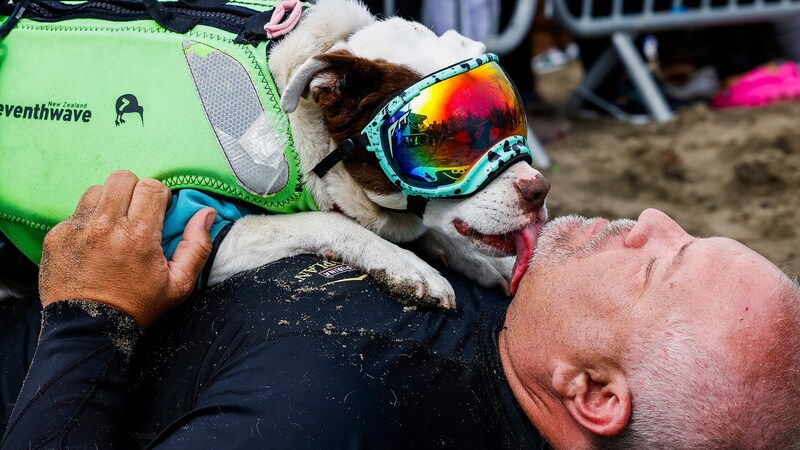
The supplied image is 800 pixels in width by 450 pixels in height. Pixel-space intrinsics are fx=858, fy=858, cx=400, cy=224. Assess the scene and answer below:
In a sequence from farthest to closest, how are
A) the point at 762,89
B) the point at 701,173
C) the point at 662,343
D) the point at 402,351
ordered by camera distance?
1. the point at 762,89
2. the point at 701,173
3. the point at 402,351
4. the point at 662,343

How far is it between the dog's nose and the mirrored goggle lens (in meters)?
0.13

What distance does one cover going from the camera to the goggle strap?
2.38 m

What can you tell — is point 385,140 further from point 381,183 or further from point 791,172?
point 791,172

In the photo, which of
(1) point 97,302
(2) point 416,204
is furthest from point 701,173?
(1) point 97,302

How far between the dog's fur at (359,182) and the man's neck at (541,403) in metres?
0.26

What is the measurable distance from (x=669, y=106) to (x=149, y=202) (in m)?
5.65

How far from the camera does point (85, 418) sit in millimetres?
1929

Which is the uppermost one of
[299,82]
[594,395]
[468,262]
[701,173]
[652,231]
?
[299,82]

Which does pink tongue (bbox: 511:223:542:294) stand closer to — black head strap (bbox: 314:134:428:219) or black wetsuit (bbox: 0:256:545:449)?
black wetsuit (bbox: 0:256:545:449)

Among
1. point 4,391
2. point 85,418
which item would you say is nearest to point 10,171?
point 4,391

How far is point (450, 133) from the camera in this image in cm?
225

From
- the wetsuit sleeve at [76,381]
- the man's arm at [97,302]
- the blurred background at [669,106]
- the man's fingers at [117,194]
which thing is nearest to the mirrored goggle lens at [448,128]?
the man's arm at [97,302]

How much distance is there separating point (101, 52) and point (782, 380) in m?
1.94

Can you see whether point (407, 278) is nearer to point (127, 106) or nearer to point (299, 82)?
point (299, 82)
